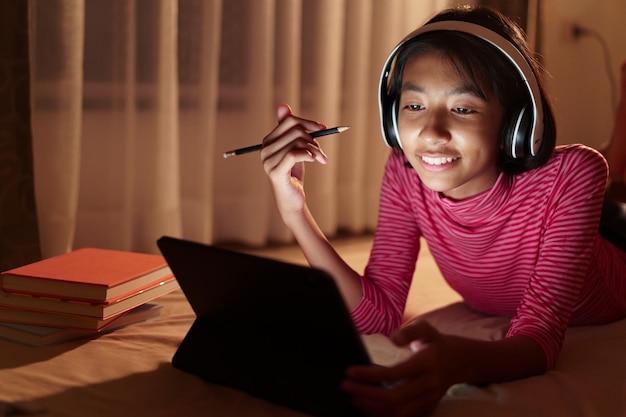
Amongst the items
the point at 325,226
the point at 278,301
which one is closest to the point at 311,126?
the point at 278,301

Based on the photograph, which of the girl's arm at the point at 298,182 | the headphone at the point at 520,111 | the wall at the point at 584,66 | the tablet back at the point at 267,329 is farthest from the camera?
the wall at the point at 584,66

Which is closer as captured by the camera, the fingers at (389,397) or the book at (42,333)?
the fingers at (389,397)

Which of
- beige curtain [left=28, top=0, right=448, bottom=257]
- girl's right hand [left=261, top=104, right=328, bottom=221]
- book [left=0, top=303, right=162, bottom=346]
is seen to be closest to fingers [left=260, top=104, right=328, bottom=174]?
girl's right hand [left=261, top=104, right=328, bottom=221]

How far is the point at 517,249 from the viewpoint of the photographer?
52.3 inches

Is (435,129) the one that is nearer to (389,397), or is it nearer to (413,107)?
(413,107)

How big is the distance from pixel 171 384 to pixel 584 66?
2633 millimetres

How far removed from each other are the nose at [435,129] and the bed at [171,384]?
32 cm

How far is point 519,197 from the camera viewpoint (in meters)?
1.30

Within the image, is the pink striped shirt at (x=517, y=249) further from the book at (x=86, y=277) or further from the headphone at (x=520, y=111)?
the book at (x=86, y=277)

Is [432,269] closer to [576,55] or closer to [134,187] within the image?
[134,187]

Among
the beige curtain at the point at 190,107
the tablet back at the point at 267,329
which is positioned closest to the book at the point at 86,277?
the tablet back at the point at 267,329

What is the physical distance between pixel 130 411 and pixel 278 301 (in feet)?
0.72

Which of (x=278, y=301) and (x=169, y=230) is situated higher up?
(x=278, y=301)

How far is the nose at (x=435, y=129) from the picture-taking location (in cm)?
118
